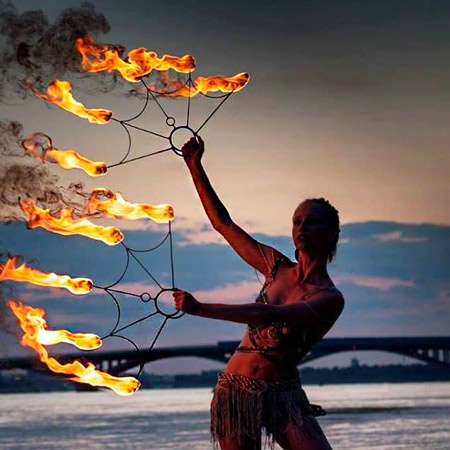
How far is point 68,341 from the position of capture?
520 centimetres

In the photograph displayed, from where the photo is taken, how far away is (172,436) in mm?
30984

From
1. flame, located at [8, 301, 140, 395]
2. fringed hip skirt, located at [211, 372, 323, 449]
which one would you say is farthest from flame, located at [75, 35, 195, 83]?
fringed hip skirt, located at [211, 372, 323, 449]

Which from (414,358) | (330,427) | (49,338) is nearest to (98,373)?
(49,338)

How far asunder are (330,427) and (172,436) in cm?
442

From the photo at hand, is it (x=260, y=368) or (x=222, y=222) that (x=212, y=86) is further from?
(x=260, y=368)

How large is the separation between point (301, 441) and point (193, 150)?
1.21m

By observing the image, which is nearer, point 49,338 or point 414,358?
point 49,338

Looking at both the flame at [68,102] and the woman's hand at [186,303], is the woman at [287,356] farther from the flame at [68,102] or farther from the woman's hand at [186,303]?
the flame at [68,102]

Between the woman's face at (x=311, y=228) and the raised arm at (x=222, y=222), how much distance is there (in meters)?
0.25

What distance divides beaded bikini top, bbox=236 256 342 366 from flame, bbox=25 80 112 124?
1.05m

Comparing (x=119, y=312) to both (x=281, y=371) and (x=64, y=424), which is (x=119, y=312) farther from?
(x=64, y=424)

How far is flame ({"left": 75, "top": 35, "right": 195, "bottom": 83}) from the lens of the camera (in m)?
5.39

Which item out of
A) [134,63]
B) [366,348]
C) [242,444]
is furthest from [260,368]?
[366,348]

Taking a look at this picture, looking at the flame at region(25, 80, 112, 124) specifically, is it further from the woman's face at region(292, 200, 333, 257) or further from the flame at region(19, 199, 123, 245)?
the woman's face at region(292, 200, 333, 257)
